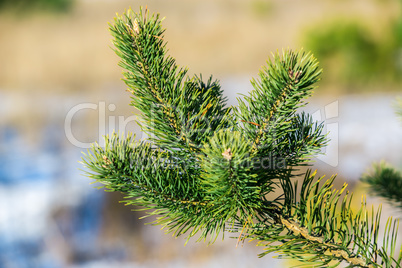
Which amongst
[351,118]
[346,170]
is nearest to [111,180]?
[346,170]

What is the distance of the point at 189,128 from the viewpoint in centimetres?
37

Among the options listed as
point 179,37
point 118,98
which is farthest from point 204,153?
point 179,37

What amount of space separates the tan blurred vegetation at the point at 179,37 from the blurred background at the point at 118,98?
0.06 ft

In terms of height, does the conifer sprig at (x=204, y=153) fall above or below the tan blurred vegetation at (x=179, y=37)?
below

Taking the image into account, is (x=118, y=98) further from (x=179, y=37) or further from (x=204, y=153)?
(x=204, y=153)

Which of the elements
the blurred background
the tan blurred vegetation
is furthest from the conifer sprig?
the tan blurred vegetation

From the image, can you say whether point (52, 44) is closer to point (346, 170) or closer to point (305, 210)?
point (346, 170)

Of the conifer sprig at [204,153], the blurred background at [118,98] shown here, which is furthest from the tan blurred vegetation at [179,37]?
the conifer sprig at [204,153]

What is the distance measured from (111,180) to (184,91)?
100 millimetres

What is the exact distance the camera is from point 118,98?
4.15 meters

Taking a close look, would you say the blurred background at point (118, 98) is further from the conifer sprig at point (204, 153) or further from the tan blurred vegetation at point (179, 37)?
→ the conifer sprig at point (204, 153)

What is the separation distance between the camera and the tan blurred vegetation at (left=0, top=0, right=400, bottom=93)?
15.9ft

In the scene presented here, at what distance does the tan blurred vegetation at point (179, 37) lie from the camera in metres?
4.84

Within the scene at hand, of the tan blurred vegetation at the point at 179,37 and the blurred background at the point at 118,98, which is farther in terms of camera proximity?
the tan blurred vegetation at the point at 179,37
